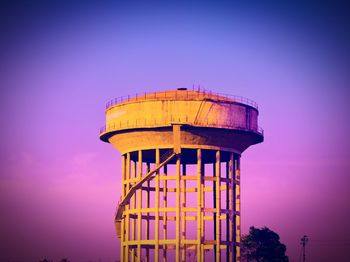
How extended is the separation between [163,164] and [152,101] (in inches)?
195

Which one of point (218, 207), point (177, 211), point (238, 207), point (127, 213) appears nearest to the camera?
point (177, 211)

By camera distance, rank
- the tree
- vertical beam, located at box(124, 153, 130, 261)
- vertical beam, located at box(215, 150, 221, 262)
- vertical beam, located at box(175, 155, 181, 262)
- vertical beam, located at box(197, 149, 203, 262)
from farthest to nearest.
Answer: the tree → vertical beam, located at box(124, 153, 130, 261) → vertical beam, located at box(215, 150, 221, 262) → vertical beam, located at box(197, 149, 203, 262) → vertical beam, located at box(175, 155, 181, 262)

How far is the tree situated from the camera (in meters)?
94.1

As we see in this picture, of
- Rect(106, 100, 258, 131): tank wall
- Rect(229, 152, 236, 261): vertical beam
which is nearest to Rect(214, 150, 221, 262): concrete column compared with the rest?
Rect(229, 152, 236, 261): vertical beam

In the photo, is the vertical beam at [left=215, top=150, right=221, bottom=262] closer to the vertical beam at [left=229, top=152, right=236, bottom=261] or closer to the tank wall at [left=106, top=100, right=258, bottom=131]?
the vertical beam at [left=229, top=152, right=236, bottom=261]

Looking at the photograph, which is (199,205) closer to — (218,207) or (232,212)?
(218,207)

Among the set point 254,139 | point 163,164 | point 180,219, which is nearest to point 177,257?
point 180,219

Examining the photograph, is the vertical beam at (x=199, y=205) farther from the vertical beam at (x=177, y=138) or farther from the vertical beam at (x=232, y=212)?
the vertical beam at (x=232, y=212)

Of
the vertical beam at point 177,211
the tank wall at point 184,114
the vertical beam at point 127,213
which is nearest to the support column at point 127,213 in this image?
the vertical beam at point 127,213

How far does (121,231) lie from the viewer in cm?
6950

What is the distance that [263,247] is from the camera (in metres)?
94.8

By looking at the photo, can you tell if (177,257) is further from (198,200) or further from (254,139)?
(254,139)

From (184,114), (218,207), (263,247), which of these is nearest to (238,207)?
(218,207)

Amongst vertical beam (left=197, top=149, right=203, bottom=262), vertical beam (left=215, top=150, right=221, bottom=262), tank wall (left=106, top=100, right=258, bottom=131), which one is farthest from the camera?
vertical beam (left=215, top=150, right=221, bottom=262)
